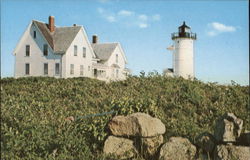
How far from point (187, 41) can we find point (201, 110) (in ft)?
95.1

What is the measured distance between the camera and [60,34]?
32375 millimetres

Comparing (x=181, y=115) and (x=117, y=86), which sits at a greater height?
(x=117, y=86)

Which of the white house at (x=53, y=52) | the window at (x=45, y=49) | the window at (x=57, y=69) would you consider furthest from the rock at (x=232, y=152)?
the window at (x=45, y=49)

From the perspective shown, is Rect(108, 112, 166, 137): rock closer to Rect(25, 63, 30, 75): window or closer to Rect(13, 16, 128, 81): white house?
Rect(13, 16, 128, 81): white house

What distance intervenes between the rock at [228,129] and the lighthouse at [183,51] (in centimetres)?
3011

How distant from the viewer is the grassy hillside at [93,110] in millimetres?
6336

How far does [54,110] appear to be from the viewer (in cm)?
906

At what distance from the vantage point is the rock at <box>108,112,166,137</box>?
19.8 feet

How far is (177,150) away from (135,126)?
0.84 meters

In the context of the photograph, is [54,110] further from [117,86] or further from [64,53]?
[64,53]

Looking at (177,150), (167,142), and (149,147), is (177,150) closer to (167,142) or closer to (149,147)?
(167,142)

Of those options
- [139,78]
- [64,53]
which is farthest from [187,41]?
[139,78]

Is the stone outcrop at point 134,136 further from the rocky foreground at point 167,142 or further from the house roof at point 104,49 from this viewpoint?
the house roof at point 104,49

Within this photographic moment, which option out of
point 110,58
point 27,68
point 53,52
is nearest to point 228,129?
point 53,52
